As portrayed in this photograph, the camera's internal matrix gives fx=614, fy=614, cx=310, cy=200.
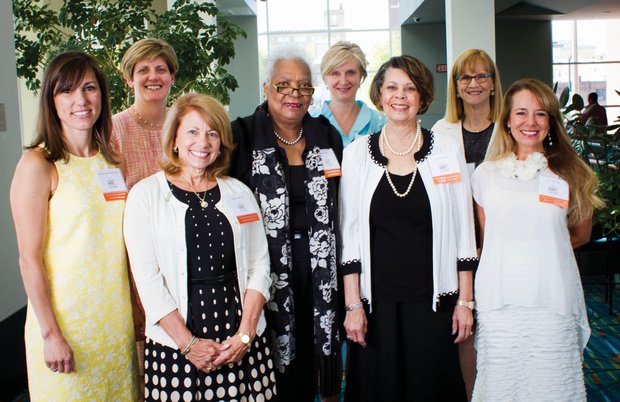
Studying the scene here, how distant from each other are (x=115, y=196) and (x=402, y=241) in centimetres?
114

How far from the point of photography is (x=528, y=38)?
15.9 meters

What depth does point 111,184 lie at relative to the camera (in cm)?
233

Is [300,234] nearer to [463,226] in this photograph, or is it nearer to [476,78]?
[463,226]

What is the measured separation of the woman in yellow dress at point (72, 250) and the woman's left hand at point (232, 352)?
413 millimetres

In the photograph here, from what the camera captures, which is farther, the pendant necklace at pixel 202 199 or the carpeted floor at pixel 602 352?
the carpeted floor at pixel 602 352

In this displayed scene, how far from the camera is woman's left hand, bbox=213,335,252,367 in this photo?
2189 millimetres

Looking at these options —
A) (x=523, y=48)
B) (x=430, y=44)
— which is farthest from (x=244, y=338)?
(x=523, y=48)

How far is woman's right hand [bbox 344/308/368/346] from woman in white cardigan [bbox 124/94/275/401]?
0.41 meters

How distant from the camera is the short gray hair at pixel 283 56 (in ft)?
8.89

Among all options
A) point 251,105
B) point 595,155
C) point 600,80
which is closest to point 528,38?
point 600,80

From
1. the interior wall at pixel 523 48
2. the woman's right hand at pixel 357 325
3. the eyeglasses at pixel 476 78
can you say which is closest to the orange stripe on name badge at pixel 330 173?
the woman's right hand at pixel 357 325

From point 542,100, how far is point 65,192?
1.90 meters

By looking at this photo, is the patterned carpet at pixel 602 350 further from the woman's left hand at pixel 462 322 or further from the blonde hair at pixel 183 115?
the blonde hair at pixel 183 115

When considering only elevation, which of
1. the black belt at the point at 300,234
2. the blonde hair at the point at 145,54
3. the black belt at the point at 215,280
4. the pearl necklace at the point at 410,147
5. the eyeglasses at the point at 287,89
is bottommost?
the black belt at the point at 215,280
